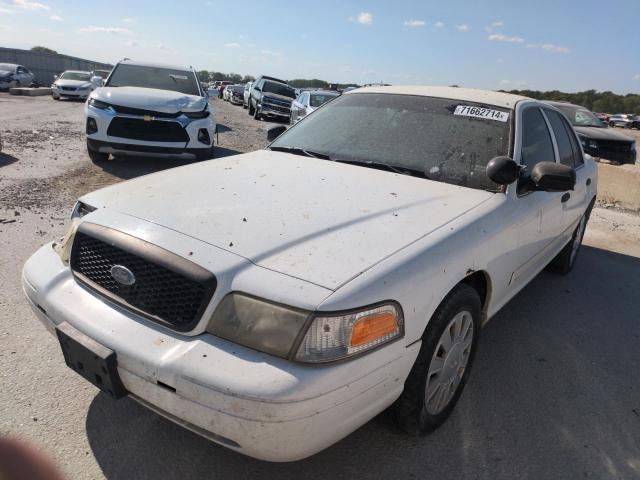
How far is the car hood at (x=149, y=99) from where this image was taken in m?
7.34

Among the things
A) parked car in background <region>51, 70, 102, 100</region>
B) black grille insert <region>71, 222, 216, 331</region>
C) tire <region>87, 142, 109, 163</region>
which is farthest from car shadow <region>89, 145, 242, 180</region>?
parked car in background <region>51, 70, 102, 100</region>

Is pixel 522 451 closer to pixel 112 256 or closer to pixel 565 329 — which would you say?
pixel 565 329

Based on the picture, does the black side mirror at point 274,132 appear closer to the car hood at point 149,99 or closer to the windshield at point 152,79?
the car hood at point 149,99

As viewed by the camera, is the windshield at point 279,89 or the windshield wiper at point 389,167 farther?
the windshield at point 279,89

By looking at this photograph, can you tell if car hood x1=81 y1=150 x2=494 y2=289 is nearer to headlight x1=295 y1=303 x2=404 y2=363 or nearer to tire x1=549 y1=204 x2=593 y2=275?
headlight x1=295 y1=303 x2=404 y2=363

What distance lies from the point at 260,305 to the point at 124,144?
6287 millimetres

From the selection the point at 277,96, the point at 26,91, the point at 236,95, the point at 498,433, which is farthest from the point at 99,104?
the point at 236,95

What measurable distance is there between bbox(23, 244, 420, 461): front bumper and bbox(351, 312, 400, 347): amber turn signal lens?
6cm

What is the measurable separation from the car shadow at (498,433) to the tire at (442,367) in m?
0.12

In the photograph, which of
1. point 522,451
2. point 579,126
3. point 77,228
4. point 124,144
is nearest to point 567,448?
point 522,451

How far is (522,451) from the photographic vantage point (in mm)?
2463

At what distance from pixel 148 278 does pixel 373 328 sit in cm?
90

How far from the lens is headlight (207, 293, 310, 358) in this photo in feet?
5.85

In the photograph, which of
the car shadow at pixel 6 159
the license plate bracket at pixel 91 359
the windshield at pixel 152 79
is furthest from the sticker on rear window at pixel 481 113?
the car shadow at pixel 6 159
